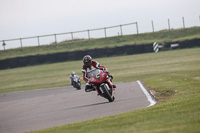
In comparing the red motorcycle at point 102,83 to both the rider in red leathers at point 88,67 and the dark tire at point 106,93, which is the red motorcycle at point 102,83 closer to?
the dark tire at point 106,93

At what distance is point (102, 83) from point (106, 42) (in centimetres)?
3968

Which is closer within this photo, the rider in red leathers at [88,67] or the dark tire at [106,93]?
the dark tire at [106,93]

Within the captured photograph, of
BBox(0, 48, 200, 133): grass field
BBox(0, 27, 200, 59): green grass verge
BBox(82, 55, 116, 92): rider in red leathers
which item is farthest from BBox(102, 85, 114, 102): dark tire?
BBox(0, 27, 200, 59): green grass verge

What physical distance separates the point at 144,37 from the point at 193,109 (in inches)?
1724

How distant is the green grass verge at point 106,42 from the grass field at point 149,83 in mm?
7516

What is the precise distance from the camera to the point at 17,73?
140ft

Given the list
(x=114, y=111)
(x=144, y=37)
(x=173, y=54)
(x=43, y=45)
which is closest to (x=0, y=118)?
(x=114, y=111)

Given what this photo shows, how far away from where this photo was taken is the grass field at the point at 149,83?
784 centimetres

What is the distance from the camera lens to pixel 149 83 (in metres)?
20.7

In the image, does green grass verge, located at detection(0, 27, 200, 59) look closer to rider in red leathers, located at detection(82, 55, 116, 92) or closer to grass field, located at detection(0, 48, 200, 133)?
grass field, located at detection(0, 48, 200, 133)

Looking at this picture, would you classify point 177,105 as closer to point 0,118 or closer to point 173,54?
point 0,118

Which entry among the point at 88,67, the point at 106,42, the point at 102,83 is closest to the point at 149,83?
the point at 88,67

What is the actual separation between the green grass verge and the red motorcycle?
34573 mm

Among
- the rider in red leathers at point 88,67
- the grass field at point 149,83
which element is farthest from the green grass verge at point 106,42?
the rider in red leathers at point 88,67
